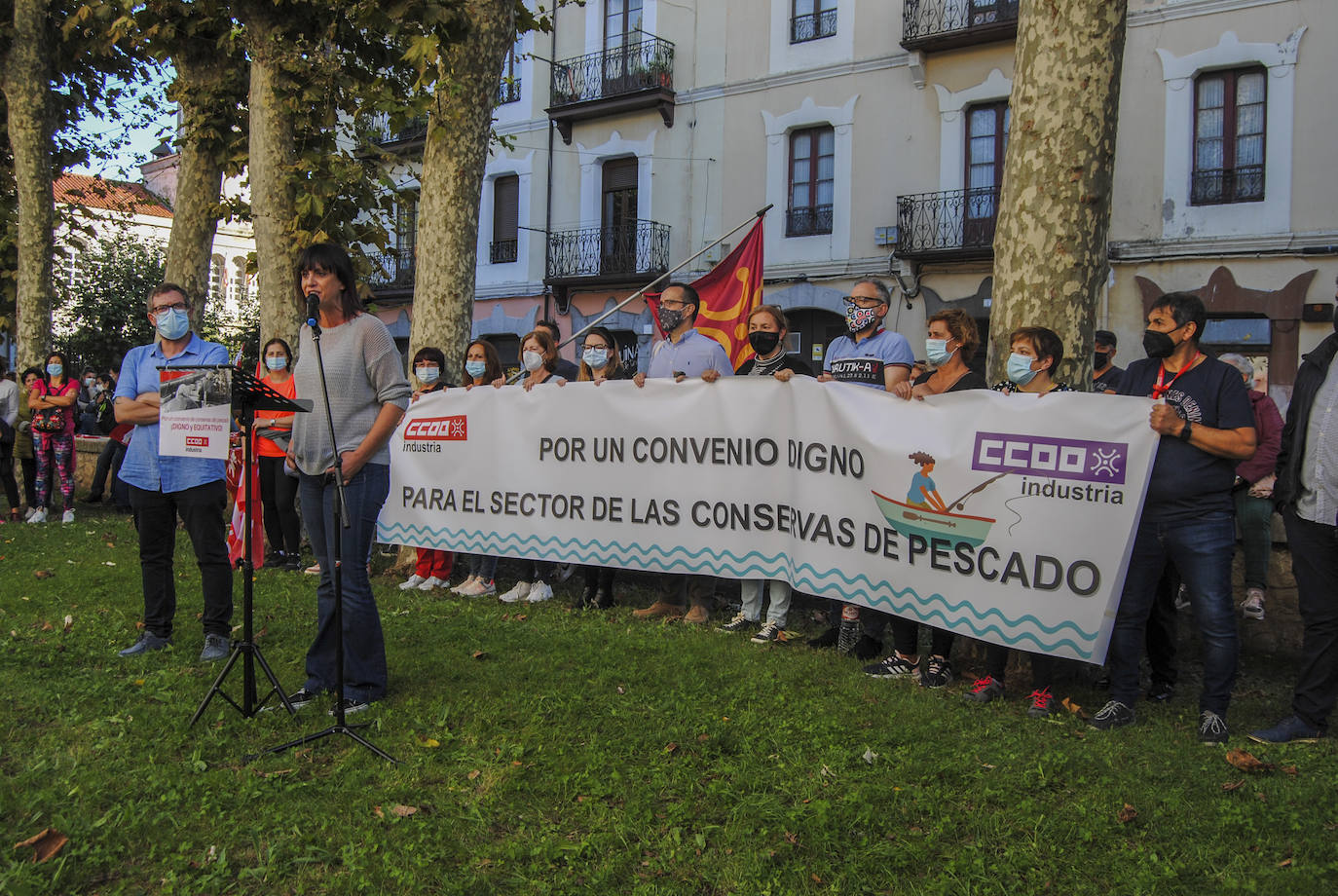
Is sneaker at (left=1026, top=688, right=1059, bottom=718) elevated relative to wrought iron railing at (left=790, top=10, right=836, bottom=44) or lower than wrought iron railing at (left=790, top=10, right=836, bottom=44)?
lower

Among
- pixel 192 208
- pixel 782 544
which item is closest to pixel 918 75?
pixel 192 208

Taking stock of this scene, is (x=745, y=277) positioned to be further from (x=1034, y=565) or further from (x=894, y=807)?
(x=894, y=807)

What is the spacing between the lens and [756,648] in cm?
646

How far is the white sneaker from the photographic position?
8.19 metres

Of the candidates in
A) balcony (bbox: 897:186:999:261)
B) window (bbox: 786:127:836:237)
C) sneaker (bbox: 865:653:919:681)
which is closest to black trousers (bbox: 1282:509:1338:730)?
sneaker (bbox: 865:653:919:681)

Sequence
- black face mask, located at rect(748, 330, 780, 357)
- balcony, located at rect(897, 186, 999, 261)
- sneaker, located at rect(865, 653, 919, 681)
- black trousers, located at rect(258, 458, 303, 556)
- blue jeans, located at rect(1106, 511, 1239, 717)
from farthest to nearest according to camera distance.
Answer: balcony, located at rect(897, 186, 999, 261) → black trousers, located at rect(258, 458, 303, 556) → black face mask, located at rect(748, 330, 780, 357) → sneaker, located at rect(865, 653, 919, 681) → blue jeans, located at rect(1106, 511, 1239, 717)

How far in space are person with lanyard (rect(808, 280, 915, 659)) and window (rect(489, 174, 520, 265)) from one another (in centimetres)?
2178

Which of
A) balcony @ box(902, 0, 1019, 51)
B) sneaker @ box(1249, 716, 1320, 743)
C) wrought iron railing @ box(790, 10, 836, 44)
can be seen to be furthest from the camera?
wrought iron railing @ box(790, 10, 836, 44)

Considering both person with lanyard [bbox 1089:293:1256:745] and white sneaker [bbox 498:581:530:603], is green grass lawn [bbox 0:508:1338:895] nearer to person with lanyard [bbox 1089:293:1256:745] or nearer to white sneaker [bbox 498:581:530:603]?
person with lanyard [bbox 1089:293:1256:745]

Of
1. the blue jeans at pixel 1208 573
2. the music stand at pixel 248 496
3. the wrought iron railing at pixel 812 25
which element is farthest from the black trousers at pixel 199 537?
the wrought iron railing at pixel 812 25

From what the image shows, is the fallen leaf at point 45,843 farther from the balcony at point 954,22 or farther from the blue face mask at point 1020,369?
the balcony at point 954,22

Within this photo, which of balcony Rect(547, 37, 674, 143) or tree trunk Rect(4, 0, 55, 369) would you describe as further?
balcony Rect(547, 37, 674, 143)

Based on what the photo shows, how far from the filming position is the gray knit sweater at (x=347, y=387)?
4.94 metres

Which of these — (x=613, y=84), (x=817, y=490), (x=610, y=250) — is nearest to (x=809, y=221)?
(x=610, y=250)
